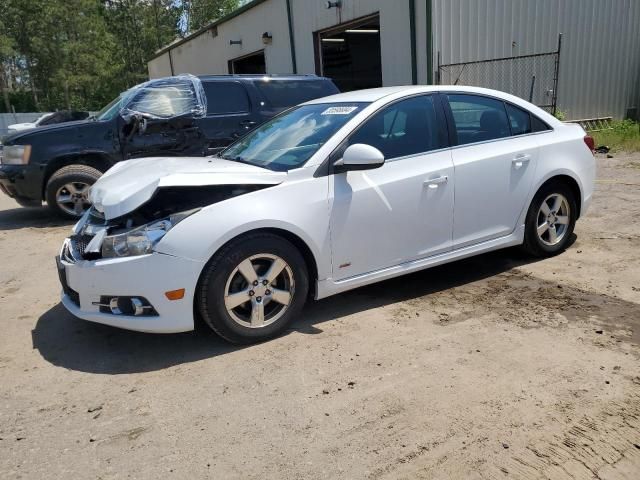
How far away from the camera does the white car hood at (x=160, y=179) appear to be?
3.54 meters

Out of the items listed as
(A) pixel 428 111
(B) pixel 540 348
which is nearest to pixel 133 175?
(A) pixel 428 111

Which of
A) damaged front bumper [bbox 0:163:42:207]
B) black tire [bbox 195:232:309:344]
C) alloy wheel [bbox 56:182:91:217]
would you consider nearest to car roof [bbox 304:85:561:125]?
black tire [bbox 195:232:309:344]

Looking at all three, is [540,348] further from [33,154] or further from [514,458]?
[33,154]

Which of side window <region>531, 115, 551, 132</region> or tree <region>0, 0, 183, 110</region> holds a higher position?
tree <region>0, 0, 183, 110</region>

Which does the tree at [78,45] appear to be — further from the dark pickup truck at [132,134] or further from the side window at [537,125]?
the side window at [537,125]

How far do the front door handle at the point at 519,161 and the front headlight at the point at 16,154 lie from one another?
631cm

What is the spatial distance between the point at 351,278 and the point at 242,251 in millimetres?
898

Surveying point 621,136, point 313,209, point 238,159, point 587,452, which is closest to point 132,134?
point 238,159

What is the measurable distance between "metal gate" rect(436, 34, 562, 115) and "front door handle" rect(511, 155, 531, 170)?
7926 mm

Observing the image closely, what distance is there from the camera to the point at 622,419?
272 cm

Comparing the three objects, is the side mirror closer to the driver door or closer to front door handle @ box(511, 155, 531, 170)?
the driver door

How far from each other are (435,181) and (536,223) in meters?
1.38

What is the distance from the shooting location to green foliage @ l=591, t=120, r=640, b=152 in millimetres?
12284

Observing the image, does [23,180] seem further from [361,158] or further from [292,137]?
[361,158]
